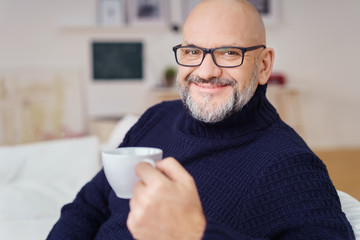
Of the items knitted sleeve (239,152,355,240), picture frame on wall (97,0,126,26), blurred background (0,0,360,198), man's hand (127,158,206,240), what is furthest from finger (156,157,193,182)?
picture frame on wall (97,0,126,26)

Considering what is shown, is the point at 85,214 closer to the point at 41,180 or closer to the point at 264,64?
the point at 264,64

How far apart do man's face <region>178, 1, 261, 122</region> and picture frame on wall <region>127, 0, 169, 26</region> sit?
3.50 m

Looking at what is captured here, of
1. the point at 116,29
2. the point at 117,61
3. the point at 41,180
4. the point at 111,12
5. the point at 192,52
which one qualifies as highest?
the point at 111,12

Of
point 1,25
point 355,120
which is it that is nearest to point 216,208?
point 1,25

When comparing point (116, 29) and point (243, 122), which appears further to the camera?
point (116, 29)

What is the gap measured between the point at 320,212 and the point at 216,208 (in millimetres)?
235

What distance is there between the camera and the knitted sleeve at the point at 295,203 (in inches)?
31.7

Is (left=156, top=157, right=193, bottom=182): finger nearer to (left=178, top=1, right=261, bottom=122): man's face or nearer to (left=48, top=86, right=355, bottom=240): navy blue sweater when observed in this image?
(left=48, top=86, right=355, bottom=240): navy blue sweater

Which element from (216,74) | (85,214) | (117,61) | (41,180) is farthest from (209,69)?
(117,61)

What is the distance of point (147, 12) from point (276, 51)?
60.1 inches

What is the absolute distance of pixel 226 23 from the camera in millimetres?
1010

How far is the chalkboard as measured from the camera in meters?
4.44

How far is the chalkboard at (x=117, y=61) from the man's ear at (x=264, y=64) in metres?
3.50

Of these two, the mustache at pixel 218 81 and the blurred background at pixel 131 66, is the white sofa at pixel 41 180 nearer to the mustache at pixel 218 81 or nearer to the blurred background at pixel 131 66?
the mustache at pixel 218 81
